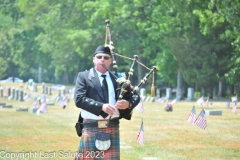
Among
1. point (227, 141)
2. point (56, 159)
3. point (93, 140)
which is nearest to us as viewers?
point (93, 140)

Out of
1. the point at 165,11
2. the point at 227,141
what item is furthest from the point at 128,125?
the point at 165,11

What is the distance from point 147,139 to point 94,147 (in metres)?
9.46

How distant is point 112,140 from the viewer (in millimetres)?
9641

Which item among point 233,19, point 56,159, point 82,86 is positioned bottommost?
point 56,159

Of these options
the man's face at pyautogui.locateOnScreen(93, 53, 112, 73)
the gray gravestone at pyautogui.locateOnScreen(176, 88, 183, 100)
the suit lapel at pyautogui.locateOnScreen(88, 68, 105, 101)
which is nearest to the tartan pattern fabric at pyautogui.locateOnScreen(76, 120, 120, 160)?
the suit lapel at pyautogui.locateOnScreen(88, 68, 105, 101)

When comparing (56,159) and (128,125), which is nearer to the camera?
(56,159)

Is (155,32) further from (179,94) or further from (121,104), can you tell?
(121,104)

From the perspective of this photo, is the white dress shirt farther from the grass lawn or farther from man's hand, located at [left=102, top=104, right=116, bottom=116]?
the grass lawn

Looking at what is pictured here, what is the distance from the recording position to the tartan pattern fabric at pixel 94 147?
9.50 m

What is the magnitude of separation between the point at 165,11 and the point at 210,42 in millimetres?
3903

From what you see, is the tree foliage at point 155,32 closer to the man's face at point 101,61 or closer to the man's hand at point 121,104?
the man's face at point 101,61

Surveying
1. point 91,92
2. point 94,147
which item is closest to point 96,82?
point 91,92

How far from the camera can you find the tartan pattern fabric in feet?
31.2

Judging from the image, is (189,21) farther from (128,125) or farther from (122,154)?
(122,154)
